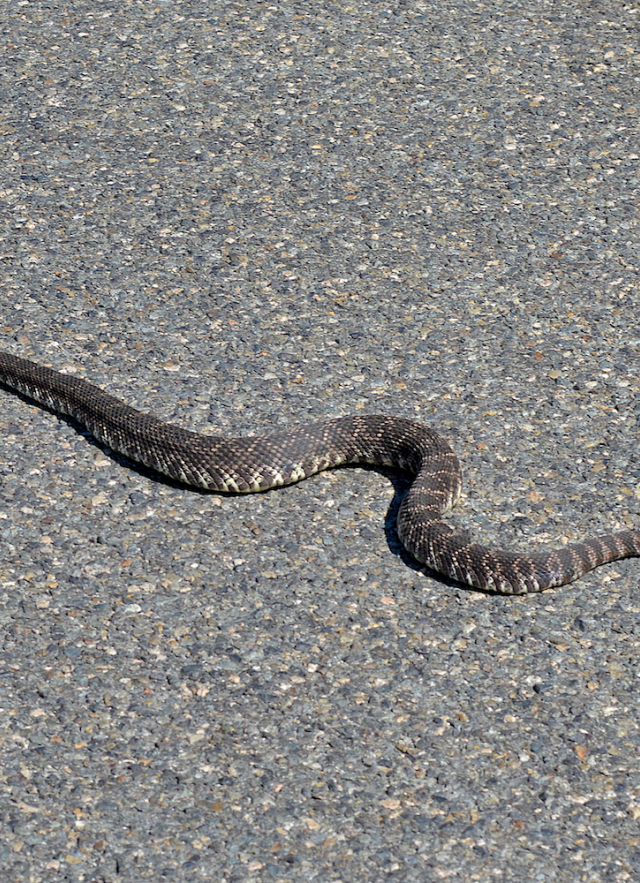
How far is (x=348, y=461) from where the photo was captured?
820cm

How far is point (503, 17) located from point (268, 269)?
5.57m

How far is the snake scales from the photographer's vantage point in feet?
23.0

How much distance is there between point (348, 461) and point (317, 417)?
20.2 inches

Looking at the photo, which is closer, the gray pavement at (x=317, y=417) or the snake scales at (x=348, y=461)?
the gray pavement at (x=317, y=417)

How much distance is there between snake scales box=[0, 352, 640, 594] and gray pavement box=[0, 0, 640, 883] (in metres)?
0.12

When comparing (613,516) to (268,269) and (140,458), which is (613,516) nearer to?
(140,458)

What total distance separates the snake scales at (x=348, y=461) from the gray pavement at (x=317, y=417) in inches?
4.7

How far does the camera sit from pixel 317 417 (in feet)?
28.0

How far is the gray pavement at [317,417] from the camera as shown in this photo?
18.5 feet

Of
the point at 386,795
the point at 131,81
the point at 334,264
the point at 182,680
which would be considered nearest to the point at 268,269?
the point at 334,264

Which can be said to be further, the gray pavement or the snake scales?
the snake scales

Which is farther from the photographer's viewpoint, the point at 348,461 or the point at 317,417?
the point at 317,417

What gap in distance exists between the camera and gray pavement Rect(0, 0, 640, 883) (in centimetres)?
564

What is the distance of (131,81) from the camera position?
12.7 meters
